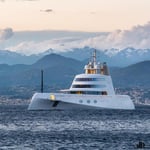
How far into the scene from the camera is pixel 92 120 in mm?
184750

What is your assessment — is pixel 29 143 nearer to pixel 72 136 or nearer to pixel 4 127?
pixel 72 136

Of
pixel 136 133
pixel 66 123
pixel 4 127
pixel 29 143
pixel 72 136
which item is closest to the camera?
pixel 29 143

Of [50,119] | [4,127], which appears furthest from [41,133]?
[50,119]

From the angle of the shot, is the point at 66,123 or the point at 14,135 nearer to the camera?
the point at 14,135

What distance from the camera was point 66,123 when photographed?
170 m

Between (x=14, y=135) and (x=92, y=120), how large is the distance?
5584 centimetres

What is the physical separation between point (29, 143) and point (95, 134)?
22738 millimetres

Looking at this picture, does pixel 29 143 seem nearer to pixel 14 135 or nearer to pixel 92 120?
pixel 14 135

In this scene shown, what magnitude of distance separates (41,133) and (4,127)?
63.7 feet

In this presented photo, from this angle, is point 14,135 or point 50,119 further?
point 50,119

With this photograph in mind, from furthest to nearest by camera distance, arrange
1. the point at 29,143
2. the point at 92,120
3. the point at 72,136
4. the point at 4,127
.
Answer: the point at 92,120 → the point at 4,127 → the point at 72,136 → the point at 29,143

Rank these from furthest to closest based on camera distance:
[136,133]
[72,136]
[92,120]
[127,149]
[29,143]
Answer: [92,120] → [136,133] → [72,136] → [29,143] → [127,149]

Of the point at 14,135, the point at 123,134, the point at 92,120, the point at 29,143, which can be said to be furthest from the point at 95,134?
the point at 92,120

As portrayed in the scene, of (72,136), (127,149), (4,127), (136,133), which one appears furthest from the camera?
(4,127)
